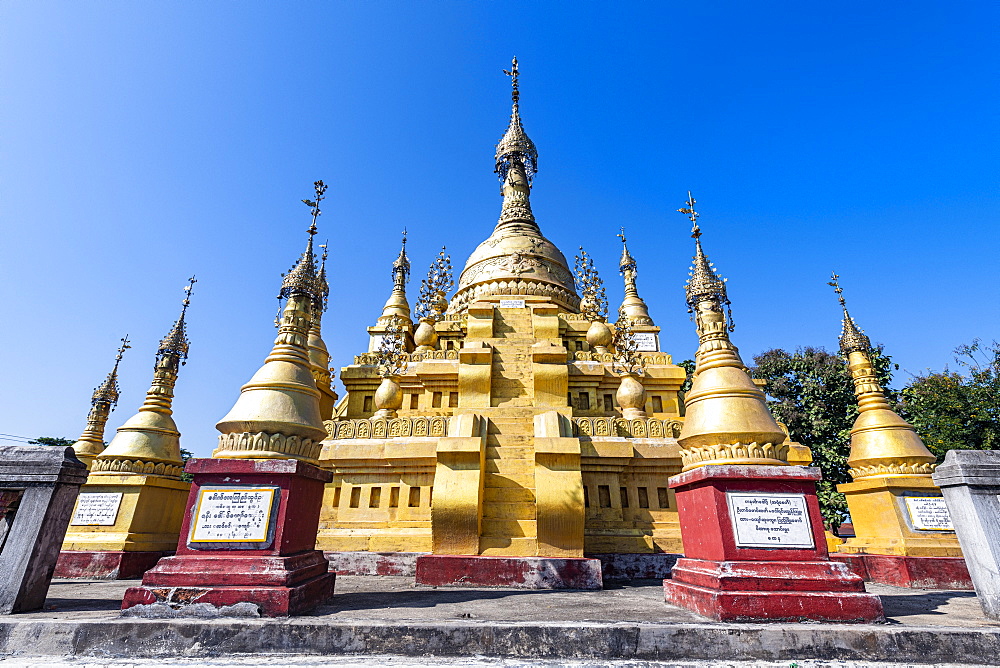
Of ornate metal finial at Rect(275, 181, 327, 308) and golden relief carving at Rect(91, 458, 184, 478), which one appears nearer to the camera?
ornate metal finial at Rect(275, 181, 327, 308)

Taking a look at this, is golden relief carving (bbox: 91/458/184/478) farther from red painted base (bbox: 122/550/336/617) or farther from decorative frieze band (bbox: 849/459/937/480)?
decorative frieze band (bbox: 849/459/937/480)

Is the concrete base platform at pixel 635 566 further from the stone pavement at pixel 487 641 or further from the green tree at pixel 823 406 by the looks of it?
the green tree at pixel 823 406

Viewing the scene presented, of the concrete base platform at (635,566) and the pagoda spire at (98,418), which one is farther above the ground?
the pagoda spire at (98,418)

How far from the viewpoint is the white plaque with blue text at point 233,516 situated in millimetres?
7012

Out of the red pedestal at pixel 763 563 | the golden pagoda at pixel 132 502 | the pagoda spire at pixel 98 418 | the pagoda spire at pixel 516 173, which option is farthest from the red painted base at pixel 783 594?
the pagoda spire at pixel 516 173

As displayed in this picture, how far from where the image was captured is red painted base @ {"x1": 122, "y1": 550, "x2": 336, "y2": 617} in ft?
21.1

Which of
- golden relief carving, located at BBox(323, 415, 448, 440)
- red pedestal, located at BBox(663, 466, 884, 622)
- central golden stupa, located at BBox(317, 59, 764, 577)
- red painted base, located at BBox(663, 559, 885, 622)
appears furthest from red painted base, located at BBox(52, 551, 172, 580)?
red painted base, located at BBox(663, 559, 885, 622)

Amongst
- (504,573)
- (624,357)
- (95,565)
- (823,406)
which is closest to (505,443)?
(504,573)

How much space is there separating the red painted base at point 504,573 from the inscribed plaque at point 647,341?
19.8 m

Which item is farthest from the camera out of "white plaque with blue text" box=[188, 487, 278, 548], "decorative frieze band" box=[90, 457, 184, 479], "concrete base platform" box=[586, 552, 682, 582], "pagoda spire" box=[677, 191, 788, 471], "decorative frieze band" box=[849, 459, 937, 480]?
"decorative frieze band" box=[90, 457, 184, 479]

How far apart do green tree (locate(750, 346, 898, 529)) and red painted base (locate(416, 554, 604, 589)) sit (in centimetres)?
1853

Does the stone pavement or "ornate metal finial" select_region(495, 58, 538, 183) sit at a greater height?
"ornate metal finial" select_region(495, 58, 538, 183)

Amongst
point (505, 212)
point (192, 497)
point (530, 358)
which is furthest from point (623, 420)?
point (505, 212)

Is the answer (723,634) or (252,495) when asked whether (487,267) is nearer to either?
(252,495)
